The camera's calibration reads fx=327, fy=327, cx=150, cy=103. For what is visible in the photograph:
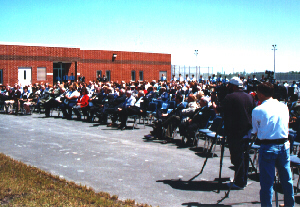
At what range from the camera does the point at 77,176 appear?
636 centimetres

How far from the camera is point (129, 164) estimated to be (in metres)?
7.28

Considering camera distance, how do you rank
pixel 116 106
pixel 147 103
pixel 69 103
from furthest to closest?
pixel 69 103
pixel 116 106
pixel 147 103

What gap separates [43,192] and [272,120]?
3680 mm

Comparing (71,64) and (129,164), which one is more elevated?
(71,64)

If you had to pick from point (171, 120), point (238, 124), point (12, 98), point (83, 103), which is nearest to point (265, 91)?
point (238, 124)

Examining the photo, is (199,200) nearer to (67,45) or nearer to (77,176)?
(77,176)

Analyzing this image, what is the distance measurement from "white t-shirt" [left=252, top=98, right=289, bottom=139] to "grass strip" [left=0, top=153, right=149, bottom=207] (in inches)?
79.8

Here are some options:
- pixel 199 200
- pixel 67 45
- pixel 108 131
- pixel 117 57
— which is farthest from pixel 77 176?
pixel 117 57

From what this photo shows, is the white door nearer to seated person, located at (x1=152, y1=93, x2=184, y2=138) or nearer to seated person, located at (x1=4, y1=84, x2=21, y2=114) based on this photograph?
seated person, located at (x1=4, y1=84, x2=21, y2=114)

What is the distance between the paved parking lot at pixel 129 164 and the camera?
542cm

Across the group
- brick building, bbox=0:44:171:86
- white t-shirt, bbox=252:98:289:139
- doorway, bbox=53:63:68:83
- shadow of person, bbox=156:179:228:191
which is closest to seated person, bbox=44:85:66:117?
shadow of person, bbox=156:179:228:191

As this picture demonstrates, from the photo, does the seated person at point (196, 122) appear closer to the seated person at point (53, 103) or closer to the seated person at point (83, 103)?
the seated person at point (83, 103)

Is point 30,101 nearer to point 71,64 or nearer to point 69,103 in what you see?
point 69,103

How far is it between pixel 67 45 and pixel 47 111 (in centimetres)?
2253
